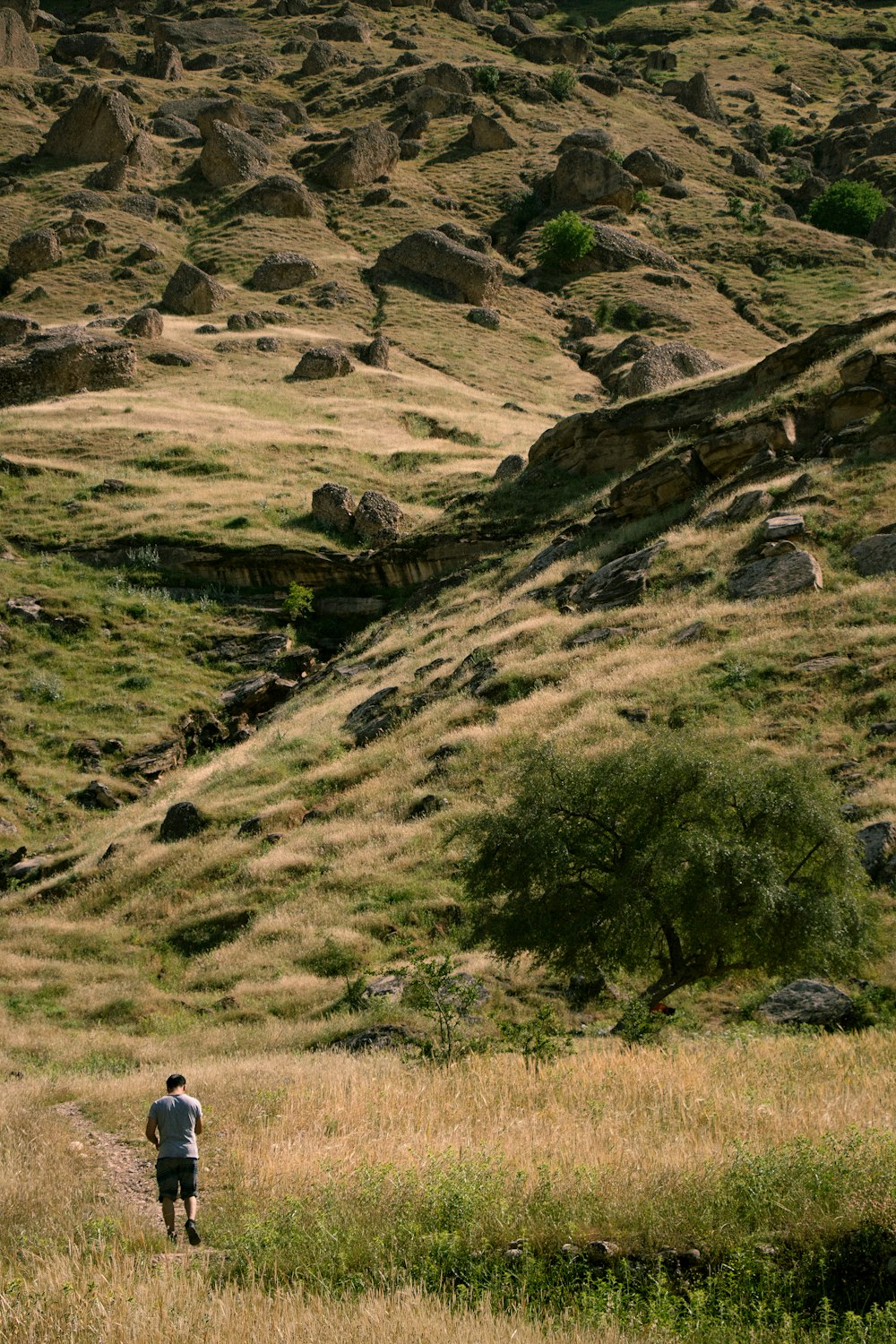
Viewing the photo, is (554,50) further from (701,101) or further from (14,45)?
(14,45)

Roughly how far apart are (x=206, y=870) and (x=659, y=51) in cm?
13961

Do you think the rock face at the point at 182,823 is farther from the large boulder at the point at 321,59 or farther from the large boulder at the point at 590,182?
the large boulder at the point at 321,59

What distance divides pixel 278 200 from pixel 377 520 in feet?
172

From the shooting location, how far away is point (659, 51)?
446 ft

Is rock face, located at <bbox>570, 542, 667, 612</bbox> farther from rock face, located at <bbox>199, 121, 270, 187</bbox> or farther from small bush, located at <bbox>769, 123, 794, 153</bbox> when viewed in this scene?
small bush, located at <bbox>769, 123, 794, 153</bbox>

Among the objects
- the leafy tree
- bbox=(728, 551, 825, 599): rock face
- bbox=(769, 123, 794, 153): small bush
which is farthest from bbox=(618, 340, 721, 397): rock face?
bbox=(769, 123, 794, 153): small bush

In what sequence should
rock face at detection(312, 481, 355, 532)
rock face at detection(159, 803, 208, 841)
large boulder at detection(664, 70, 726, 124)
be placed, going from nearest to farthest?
rock face at detection(159, 803, 208, 841) < rock face at detection(312, 481, 355, 532) < large boulder at detection(664, 70, 726, 124)

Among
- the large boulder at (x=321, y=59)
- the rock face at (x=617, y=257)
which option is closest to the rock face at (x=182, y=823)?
the rock face at (x=617, y=257)

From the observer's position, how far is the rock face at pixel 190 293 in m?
70.2

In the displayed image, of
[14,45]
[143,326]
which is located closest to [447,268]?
[143,326]

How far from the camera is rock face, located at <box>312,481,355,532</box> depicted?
4531cm

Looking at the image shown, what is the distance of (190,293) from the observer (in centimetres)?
7038

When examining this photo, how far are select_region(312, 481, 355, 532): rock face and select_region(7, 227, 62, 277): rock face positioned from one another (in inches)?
1569

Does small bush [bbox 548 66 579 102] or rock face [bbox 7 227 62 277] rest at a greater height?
small bush [bbox 548 66 579 102]
